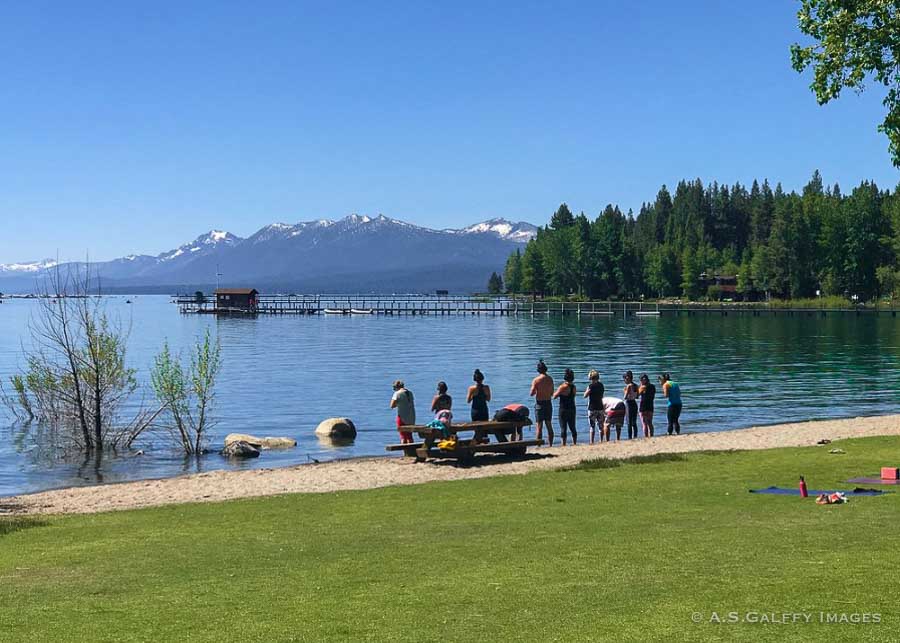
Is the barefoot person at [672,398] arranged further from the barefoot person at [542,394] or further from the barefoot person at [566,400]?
the barefoot person at [542,394]

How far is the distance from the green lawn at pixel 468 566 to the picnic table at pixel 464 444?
16.9 ft

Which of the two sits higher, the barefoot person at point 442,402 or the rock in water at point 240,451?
the barefoot person at point 442,402

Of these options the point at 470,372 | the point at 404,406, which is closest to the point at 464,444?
the point at 404,406

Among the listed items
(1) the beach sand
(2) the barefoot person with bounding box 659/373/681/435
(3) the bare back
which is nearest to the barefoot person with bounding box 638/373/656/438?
(2) the barefoot person with bounding box 659/373/681/435

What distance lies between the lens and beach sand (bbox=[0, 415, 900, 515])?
920 inches

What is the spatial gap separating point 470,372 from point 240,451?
1433 inches

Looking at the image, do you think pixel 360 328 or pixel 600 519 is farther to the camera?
pixel 360 328

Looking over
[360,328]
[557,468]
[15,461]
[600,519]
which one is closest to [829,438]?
[557,468]

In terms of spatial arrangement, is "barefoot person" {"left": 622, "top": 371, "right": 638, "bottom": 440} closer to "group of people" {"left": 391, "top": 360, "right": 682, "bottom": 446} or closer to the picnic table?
"group of people" {"left": 391, "top": 360, "right": 682, "bottom": 446}

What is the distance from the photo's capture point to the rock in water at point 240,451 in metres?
34.4

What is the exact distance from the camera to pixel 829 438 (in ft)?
97.1

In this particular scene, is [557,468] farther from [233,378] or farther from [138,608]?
[233,378]

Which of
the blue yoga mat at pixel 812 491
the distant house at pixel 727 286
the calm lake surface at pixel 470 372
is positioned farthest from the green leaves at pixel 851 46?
the distant house at pixel 727 286

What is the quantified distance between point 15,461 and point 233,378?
109ft
